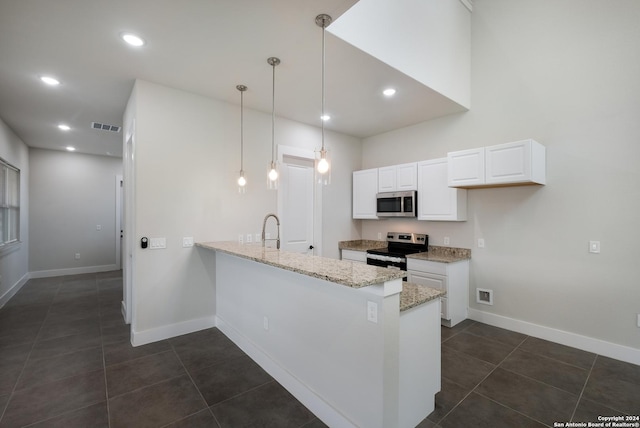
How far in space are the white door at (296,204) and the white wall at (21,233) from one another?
433 cm

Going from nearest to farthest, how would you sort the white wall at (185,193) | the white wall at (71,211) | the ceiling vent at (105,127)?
1. the white wall at (185,193)
2. the ceiling vent at (105,127)
3. the white wall at (71,211)

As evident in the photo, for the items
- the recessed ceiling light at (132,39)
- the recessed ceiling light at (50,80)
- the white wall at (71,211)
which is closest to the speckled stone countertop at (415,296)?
the recessed ceiling light at (132,39)

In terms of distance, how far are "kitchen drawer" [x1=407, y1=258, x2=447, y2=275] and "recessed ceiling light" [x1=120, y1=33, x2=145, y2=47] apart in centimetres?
379

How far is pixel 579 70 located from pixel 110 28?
450 cm

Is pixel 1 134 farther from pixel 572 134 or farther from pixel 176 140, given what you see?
pixel 572 134

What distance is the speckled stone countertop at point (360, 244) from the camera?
501 cm

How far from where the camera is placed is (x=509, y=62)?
3.54m

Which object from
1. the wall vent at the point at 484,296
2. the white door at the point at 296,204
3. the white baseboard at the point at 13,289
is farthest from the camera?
the white baseboard at the point at 13,289

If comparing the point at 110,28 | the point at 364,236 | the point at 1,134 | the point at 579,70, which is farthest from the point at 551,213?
the point at 1,134

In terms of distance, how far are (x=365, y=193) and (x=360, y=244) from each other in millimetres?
1002

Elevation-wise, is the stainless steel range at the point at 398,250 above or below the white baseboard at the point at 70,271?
above

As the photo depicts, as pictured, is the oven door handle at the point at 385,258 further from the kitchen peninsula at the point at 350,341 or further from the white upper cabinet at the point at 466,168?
the kitchen peninsula at the point at 350,341

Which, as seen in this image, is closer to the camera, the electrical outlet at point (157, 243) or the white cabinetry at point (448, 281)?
the electrical outlet at point (157, 243)

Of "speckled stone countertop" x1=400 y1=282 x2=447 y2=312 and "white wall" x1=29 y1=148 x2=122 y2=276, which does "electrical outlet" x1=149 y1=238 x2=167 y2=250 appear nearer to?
"speckled stone countertop" x1=400 y1=282 x2=447 y2=312
